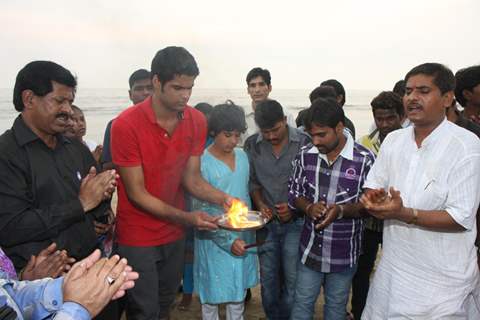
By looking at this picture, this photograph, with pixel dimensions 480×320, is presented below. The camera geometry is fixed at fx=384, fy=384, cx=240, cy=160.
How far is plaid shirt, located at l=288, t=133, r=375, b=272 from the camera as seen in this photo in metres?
3.26

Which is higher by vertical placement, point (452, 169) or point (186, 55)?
point (186, 55)

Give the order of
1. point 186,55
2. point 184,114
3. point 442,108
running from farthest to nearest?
point 184,114
point 186,55
point 442,108

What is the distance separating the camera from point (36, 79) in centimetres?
263

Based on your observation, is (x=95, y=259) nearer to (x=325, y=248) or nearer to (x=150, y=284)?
(x=150, y=284)

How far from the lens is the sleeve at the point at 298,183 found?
11.4 ft

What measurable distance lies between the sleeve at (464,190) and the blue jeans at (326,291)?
1120 mm

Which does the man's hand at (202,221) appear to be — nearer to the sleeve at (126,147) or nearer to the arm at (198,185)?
the arm at (198,185)

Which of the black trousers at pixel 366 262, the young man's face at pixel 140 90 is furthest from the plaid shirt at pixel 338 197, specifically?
the young man's face at pixel 140 90

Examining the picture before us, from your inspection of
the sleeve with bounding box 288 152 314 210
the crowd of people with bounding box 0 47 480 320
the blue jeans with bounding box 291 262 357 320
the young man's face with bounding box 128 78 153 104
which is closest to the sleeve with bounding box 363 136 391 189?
the crowd of people with bounding box 0 47 480 320

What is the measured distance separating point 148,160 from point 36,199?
3.11ft

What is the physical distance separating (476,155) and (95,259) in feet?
7.92

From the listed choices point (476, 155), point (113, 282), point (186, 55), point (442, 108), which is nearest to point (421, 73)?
point (442, 108)

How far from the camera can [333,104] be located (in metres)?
3.35

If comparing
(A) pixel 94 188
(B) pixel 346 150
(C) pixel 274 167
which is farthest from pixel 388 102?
(A) pixel 94 188
